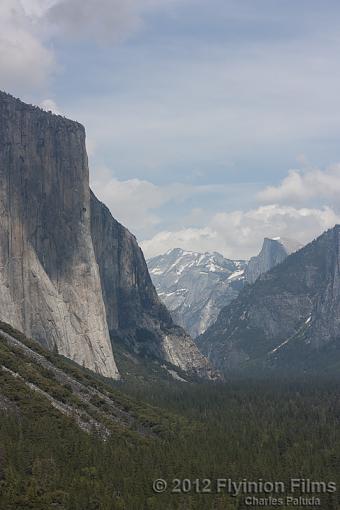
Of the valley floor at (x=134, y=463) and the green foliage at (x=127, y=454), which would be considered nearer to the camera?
the valley floor at (x=134, y=463)

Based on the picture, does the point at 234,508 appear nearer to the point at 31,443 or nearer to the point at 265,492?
the point at 265,492

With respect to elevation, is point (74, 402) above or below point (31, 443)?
above

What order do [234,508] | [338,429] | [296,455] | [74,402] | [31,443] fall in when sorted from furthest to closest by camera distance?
[338,429] < [74,402] < [296,455] < [31,443] < [234,508]

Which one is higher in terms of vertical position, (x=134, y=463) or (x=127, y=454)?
(x=127, y=454)

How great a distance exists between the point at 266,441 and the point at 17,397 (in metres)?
50.1

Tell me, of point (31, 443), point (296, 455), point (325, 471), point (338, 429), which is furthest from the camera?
point (338, 429)

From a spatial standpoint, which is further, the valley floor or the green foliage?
the green foliage

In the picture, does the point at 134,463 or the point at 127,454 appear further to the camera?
the point at 127,454

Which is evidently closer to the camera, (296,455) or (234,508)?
(234,508)

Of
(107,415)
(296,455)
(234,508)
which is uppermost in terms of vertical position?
(107,415)

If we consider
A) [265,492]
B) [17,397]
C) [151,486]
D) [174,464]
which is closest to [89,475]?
[151,486]

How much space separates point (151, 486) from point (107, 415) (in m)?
55.1

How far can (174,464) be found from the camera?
124375mm

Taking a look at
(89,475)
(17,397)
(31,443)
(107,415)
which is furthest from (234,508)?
(107,415)
